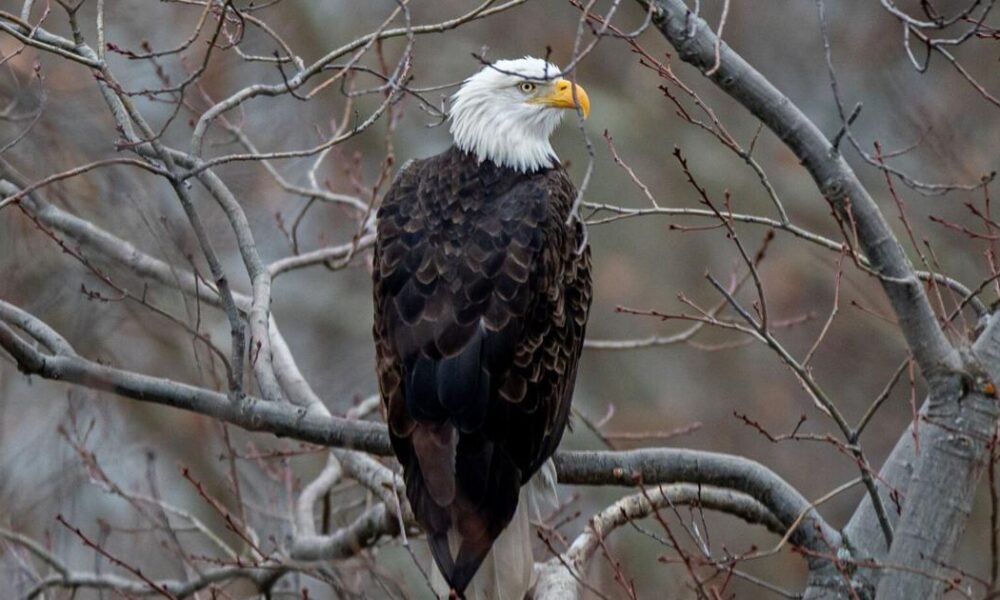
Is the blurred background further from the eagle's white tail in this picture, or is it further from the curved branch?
the curved branch

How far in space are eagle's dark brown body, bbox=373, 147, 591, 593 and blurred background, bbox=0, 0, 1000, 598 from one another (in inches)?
98.1

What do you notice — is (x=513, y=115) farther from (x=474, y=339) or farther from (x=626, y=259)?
(x=626, y=259)

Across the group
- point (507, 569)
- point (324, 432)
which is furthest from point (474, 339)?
point (507, 569)

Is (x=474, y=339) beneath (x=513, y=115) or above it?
beneath

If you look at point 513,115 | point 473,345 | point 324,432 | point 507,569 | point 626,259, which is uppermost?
point 626,259

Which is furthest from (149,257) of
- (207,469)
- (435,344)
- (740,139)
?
(740,139)

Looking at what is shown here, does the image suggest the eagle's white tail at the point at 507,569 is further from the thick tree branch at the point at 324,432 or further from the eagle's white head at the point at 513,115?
the eagle's white head at the point at 513,115

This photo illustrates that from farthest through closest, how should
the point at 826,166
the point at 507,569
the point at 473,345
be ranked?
the point at 507,569
the point at 473,345
the point at 826,166

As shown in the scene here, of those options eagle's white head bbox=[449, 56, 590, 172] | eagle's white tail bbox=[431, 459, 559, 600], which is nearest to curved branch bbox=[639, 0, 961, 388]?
eagle's white tail bbox=[431, 459, 559, 600]

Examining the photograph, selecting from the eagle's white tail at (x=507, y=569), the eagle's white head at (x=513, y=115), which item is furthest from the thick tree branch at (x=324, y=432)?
the eagle's white head at (x=513, y=115)

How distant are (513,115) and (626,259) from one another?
604 centimetres

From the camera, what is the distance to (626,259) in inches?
467

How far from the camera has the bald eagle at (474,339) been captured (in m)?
4.89

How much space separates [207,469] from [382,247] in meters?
4.88
